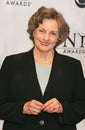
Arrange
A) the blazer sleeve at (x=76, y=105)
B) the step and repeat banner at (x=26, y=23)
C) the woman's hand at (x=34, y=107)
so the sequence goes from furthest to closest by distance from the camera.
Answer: the step and repeat banner at (x=26, y=23) < the blazer sleeve at (x=76, y=105) < the woman's hand at (x=34, y=107)

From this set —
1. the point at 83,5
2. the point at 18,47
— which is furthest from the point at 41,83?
the point at 83,5

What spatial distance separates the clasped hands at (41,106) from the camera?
161 cm

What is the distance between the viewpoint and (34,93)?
5.60 ft

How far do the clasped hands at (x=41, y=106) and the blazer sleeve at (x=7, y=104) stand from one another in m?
0.06

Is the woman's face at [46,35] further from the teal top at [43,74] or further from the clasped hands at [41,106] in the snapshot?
the clasped hands at [41,106]

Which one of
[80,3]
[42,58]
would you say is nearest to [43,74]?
[42,58]

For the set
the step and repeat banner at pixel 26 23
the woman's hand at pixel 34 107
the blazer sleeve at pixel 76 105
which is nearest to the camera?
the woman's hand at pixel 34 107

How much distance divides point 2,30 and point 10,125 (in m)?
0.67

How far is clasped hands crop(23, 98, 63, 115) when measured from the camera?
1.61 metres

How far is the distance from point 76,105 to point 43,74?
9.6 inches

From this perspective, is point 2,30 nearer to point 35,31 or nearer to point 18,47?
point 18,47

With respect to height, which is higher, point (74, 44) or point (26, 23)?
point (26, 23)

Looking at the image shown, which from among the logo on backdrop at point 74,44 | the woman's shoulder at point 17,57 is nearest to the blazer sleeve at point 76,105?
the woman's shoulder at point 17,57

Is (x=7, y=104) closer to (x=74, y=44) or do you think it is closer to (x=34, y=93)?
(x=34, y=93)
